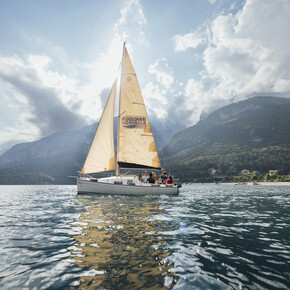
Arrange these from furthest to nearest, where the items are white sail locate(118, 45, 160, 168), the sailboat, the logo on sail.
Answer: the logo on sail
white sail locate(118, 45, 160, 168)
the sailboat

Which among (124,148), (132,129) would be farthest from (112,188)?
(132,129)

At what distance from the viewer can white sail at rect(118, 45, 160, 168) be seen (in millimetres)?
28047

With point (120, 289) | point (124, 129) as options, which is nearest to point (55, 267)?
point (120, 289)

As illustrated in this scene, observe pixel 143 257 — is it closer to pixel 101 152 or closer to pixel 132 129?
pixel 101 152

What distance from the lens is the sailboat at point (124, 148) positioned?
24.4m

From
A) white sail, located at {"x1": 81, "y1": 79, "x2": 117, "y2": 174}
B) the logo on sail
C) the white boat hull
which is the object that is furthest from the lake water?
the logo on sail

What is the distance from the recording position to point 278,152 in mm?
181750

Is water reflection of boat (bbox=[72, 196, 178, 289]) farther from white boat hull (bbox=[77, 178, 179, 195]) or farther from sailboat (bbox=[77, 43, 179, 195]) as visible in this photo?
sailboat (bbox=[77, 43, 179, 195])

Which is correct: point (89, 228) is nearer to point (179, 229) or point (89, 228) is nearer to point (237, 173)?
point (179, 229)

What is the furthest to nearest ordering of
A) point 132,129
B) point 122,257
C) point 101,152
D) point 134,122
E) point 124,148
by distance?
1. point 134,122
2. point 132,129
3. point 124,148
4. point 101,152
5. point 122,257

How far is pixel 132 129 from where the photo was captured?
28.3 meters

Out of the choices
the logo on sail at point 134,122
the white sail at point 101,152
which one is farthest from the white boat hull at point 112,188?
the logo on sail at point 134,122

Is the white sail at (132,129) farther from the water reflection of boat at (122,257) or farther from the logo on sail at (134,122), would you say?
the water reflection of boat at (122,257)

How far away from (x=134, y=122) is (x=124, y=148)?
4438 millimetres
